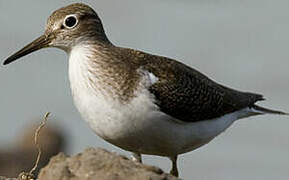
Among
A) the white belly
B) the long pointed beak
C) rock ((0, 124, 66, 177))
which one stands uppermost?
the long pointed beak

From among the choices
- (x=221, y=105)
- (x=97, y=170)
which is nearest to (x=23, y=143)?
(x=221, y=105)

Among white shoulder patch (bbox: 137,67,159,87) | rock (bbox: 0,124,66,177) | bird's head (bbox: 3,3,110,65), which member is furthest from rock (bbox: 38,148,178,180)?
rock (bbox: 0,124,66,177)

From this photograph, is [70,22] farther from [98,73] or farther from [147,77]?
[147,77]

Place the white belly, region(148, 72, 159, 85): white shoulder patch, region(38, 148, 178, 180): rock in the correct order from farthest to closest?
1. region(148, 72, 159, 85): white shoulder patch
2. the white belly
3. region(38, 148, 178, 180): rock

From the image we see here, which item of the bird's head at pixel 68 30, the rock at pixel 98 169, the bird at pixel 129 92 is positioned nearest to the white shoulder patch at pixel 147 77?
the bird at pixel 129 92

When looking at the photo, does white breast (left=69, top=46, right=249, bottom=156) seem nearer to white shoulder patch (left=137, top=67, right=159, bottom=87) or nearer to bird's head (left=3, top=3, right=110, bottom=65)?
white shoulder patch (left=137, top=67, right=159, bottom=87)

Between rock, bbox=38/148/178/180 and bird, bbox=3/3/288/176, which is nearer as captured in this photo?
rock, bbox=38/148/178/180
